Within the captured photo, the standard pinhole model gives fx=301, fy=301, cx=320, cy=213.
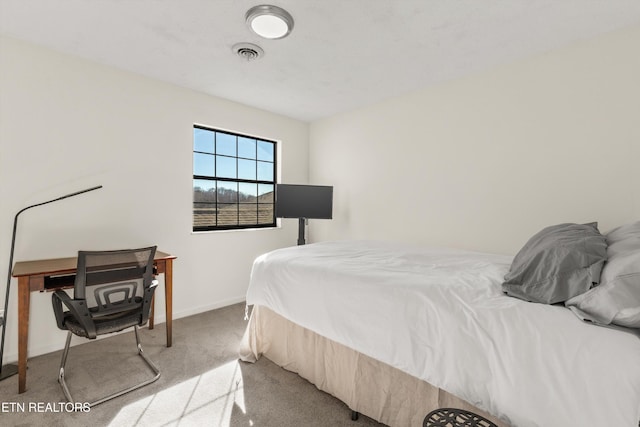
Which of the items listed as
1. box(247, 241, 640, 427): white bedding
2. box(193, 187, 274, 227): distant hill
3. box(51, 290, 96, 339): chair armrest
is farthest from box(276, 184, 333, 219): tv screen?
box(51, 290, 96, 339): chair armrest

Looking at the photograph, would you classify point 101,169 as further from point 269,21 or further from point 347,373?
point 347,373

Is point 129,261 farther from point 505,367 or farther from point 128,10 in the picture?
point 505,367

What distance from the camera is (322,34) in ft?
7.53

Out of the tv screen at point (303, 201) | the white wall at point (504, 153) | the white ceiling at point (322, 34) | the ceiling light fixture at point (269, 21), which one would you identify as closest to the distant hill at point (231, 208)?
the tv screen at point (303, 201)

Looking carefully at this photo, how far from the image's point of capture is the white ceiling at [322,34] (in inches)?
78.6

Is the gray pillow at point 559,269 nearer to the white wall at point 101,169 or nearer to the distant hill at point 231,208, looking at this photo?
the white wall at point 101,169

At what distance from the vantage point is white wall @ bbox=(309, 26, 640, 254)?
7.40 ft

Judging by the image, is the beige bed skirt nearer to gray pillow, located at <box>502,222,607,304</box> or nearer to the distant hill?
gray pillow, located at <box>502,222,607,304</box>

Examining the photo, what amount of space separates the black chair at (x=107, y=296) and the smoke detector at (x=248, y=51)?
1.74 meters

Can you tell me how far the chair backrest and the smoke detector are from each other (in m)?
1.74

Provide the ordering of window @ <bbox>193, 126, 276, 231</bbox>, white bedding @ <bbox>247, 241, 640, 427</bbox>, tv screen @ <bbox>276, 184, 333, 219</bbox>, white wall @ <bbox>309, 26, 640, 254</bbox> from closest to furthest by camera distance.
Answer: white bedding @ <bbox>247, 241, 640, 427</bbox> < white wall @ <bbox>309, 26, 640, 254</bbox> < window @ <bbox>193, 126, 276, 231</bbox> < tv screen @ <bbox>276, 184, 333, 219</bbox>

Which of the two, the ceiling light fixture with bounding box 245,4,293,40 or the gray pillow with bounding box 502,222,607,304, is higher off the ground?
the ceiling light fixture with bounding box 245,4,293,40

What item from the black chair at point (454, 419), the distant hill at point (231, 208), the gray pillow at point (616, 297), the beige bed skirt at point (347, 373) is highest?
the distant hill at point (231, 208)

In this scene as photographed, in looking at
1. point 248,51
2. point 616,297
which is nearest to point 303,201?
point 248,51
